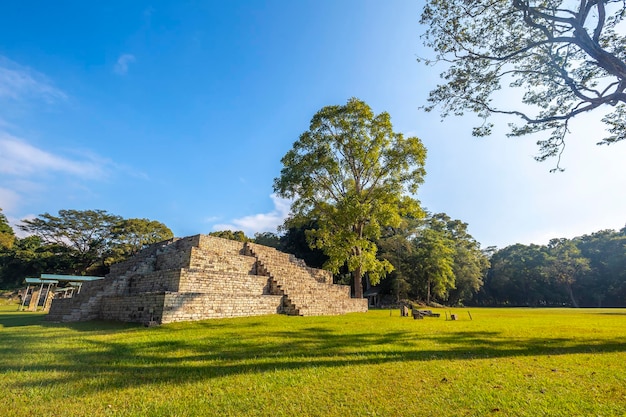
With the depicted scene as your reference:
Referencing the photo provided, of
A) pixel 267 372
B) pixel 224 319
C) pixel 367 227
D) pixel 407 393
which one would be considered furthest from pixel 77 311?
pixel 367 227

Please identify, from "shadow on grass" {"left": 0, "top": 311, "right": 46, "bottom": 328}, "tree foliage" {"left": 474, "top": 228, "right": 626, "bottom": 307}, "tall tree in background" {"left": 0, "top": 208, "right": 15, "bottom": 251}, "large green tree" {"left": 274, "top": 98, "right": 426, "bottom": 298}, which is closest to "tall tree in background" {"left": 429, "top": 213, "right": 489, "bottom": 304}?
"tree foliage" {"left": 474, "top": 228, "right": 626, "bottom": 307}

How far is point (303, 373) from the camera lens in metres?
4.84

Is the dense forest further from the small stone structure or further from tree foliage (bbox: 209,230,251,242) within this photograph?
the small stone structure

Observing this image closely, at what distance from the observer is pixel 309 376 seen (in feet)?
15.3

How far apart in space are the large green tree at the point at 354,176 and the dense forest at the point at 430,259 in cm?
2023

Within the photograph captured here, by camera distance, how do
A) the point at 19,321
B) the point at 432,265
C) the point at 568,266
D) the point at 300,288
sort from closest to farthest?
the point at 19,321, the point at 300,288, the point at 432,265, the point at 568,266

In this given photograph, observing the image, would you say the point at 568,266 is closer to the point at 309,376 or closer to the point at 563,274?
the point at 563,274

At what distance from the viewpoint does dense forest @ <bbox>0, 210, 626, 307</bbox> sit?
135ft

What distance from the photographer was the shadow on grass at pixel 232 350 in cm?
481

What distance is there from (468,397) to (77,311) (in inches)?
604

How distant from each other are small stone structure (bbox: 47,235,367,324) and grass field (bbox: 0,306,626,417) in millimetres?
3544

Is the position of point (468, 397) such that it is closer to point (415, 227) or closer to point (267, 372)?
point (267, 372)

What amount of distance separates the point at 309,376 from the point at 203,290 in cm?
1001

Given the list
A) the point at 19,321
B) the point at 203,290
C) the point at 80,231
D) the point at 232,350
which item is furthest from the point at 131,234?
the point at 232,350
